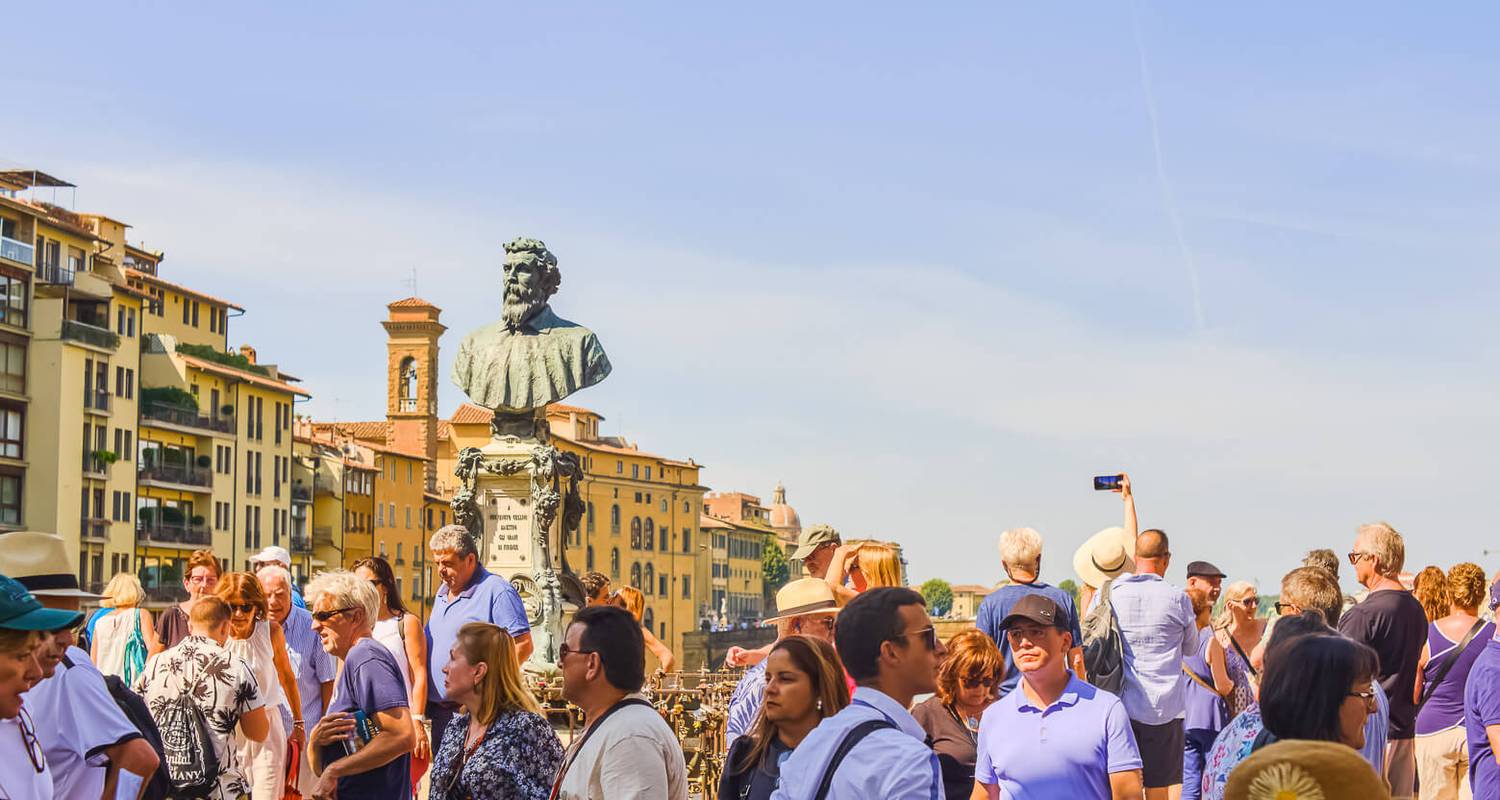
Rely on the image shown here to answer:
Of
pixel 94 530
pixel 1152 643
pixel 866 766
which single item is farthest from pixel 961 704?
pixel 94 530

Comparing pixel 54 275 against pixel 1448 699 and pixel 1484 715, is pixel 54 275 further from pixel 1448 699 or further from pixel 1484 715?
pixel 1484 715

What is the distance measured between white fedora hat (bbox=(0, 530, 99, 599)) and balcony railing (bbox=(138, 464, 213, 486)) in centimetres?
7255

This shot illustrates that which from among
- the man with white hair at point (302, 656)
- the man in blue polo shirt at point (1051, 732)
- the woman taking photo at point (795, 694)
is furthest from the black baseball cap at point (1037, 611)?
the man with white hair at point (302, 656)

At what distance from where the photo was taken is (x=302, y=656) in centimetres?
947

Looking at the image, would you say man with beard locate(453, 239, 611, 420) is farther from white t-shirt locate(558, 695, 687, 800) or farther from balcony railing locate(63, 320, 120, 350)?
balcony railing locate(63, 320, 120, 350)

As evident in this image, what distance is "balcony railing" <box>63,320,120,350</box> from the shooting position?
68.7 metres

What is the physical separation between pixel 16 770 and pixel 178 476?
76243 mm

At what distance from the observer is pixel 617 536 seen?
437 ft

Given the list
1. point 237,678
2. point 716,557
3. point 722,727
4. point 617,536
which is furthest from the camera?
point 716,557

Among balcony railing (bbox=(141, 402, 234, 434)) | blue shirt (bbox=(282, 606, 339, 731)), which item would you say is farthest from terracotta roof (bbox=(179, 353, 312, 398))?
blue shirt (bbox=(282, 606, 339, 731))

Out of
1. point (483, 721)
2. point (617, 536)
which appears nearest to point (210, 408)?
point (617, 536)

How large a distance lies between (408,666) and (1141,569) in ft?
11.9

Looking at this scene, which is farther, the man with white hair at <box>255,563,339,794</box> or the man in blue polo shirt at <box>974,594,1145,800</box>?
the man with white hair at <box>255,563,339,794</box>

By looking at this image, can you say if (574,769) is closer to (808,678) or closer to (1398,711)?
(808,678)
